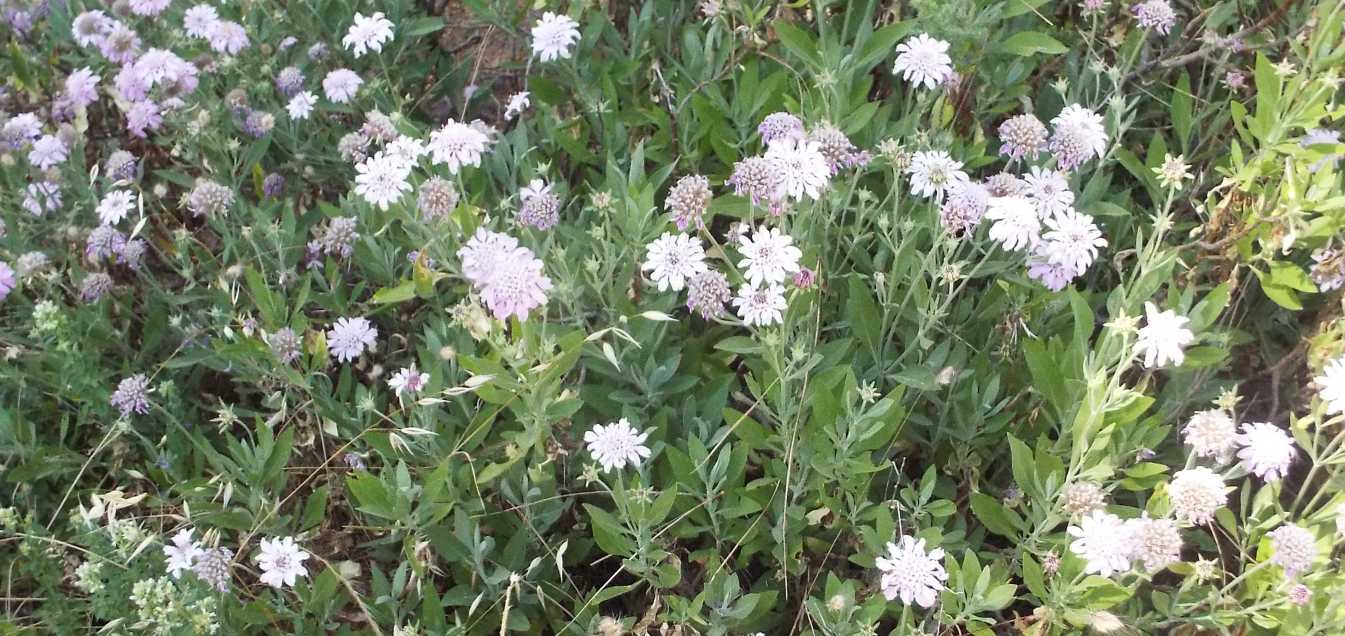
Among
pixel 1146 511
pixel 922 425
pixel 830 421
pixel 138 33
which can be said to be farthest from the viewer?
pixel 138 33

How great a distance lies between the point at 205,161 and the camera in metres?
2.52

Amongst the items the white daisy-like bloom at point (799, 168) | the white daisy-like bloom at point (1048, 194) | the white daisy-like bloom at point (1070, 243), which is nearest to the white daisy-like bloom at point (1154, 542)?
the white daisy-like bloom at point (1070, 243)

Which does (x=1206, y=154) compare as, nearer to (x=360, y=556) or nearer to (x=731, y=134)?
(x=731, y=134)

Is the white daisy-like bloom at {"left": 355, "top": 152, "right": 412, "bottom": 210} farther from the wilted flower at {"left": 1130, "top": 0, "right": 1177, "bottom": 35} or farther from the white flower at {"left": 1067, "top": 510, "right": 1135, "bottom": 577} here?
the wilted flower at {"left": 1130, "top": 0, "right": 1177, "bottom": 35}

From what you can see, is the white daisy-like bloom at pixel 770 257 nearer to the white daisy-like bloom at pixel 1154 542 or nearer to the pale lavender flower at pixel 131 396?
the white daisy-like bloom at pixel 1154 542

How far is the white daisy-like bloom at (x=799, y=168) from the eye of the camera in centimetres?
178

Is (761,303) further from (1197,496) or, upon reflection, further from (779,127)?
(1197,496)

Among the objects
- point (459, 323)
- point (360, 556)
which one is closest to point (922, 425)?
point (459, 323)

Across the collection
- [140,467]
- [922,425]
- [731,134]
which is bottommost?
[140,467]

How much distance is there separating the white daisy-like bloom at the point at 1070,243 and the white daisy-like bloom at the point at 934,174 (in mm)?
185

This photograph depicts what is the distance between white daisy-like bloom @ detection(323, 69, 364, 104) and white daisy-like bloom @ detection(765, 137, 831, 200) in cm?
124

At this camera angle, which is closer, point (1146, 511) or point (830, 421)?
point (1146, 511)

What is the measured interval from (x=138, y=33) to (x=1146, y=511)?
276 cm

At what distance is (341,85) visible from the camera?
2545mm
